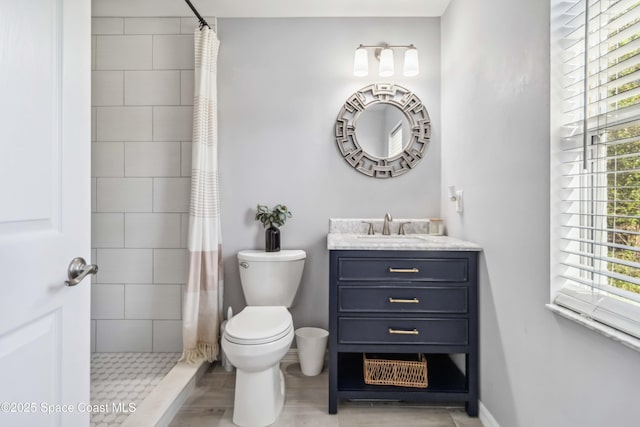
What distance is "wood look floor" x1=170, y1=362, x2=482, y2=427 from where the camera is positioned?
1730mm

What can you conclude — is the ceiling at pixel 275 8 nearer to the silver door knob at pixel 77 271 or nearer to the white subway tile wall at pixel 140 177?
the white subway tile wall at pixel 140 177

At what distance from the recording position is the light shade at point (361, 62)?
2.31m

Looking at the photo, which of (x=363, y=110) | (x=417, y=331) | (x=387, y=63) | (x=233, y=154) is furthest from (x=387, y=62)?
(x=417, y=331)

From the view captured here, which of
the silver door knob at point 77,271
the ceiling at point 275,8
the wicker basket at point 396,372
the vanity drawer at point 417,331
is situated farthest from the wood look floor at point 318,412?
the ceiling at point 275,8

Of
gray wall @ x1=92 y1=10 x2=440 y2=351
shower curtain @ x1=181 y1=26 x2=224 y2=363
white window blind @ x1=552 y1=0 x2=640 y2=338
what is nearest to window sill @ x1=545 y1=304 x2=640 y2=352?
white window blind @ x1=552 y1=0 x2=640 y2=338

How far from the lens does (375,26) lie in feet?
7.98

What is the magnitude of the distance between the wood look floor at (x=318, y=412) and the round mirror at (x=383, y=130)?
1.57 metres

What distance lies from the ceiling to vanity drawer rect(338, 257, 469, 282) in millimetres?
1700

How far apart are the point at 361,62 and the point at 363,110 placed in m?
0.31

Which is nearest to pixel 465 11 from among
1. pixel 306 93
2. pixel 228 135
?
pixel 306 93

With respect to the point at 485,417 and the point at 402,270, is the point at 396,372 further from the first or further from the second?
the point at 402,270

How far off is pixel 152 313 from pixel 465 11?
2765 mm

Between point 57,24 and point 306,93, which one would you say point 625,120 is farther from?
point 306,93

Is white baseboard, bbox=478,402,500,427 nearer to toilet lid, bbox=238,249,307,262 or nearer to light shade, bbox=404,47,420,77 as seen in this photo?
toilet lid, bbox=238,249,307,262
